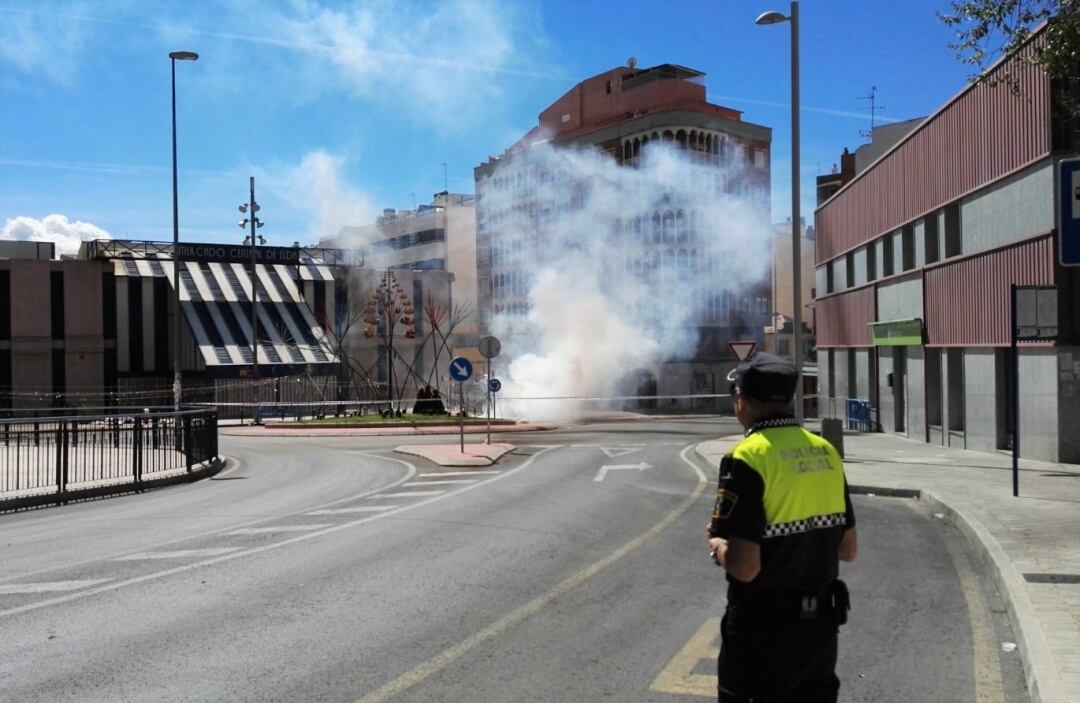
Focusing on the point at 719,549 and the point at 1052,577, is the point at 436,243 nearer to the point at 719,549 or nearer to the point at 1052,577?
the point at 1052,577

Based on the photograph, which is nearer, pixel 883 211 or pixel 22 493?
pixel 22 493

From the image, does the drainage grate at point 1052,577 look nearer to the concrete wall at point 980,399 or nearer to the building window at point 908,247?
the concrete wall at point 980,399

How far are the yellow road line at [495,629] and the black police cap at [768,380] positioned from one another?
280 centimetres

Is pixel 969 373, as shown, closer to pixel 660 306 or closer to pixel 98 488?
pixel 98 488

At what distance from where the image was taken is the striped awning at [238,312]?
152 feet

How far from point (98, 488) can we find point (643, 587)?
1108 cm

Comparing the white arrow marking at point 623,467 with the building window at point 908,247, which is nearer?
the white arrow marking at point 623,467

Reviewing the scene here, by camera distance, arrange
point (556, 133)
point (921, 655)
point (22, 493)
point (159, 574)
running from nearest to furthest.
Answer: point (921, 655)
point (159, 574)
point (22, 493)
point (556, 133)

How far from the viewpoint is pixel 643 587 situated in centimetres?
756

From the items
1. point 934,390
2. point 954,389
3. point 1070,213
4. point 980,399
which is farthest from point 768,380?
point 934,390

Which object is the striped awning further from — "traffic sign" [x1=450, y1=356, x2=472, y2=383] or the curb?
the curb

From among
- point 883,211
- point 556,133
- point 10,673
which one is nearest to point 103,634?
point 10,673

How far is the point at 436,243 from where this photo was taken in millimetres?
84125

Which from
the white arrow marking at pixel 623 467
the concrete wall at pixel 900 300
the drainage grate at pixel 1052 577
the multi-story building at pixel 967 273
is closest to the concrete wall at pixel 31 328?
the white arrow marking at pixel 623 467
